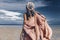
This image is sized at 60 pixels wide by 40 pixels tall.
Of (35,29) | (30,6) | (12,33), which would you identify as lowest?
(12,33)

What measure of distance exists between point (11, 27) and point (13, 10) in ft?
0.99

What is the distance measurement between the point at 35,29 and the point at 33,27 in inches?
1.1

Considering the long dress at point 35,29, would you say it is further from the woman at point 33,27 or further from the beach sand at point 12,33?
the beach sand at point 12,33

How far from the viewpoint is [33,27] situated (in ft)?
10.0

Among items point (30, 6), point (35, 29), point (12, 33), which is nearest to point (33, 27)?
point (35, 29)

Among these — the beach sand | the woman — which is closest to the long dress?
the woman

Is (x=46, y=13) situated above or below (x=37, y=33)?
below

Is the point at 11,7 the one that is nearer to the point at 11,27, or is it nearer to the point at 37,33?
the point at 11,27

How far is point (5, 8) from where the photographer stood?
18.3 feet

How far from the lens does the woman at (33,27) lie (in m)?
3.04

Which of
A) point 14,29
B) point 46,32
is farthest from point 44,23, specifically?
point 14,29

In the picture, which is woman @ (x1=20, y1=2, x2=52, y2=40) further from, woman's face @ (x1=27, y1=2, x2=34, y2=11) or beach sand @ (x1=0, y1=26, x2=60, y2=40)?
beach sand @ (x1=0, y1=26, x2=60, y2=40)

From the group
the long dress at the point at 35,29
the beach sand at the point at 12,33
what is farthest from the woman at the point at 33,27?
the beach sand at the point at 12,33

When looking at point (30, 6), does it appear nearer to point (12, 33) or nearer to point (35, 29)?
point (35, 29)
